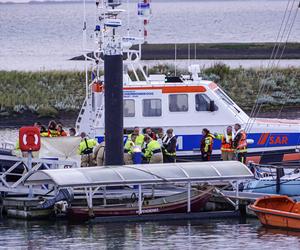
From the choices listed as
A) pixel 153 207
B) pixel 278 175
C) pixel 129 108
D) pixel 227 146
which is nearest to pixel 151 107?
pixel 129 108

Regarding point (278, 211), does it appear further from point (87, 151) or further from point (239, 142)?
point (87, 151)

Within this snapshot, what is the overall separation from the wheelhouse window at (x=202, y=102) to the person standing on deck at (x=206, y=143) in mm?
1396

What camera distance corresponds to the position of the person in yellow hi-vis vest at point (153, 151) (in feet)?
95.2

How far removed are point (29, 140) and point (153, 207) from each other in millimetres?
3492

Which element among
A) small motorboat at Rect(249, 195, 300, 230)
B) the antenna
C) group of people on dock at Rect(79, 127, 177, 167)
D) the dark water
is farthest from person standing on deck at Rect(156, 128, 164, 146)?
small motorboat at Rect(249, 195, 300, 230)

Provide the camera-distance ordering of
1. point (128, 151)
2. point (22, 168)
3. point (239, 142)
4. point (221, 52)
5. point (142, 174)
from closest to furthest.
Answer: point (142, 174)
point (128, 151)
point (239, 142)
point (22, 168)
point (221, 52)

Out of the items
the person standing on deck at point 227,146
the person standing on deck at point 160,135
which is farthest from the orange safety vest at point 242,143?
the person standing on deck at point 160,135

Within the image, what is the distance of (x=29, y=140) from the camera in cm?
2844

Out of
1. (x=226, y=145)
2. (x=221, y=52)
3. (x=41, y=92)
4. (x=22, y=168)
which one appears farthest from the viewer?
(x=221, y=52)

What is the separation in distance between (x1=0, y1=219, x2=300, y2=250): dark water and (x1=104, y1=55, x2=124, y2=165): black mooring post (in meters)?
1.79

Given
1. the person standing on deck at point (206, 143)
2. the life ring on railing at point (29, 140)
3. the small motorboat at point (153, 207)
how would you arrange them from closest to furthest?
1. the small motorboat at point (153, 207)
2. the life ring on railing at point (29, 140)
3. the person standing on deck at point (206, 143)

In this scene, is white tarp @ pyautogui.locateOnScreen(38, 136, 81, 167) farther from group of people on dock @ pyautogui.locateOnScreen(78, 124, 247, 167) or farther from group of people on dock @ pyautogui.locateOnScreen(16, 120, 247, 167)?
group of people on dock @ pyautogui.locateOnScreen(78, 124, 247, 167)

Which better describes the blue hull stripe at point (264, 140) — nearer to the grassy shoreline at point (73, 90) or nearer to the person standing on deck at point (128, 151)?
the person standing on deck at point (128, 151)

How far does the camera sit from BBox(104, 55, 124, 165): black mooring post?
2766cm
